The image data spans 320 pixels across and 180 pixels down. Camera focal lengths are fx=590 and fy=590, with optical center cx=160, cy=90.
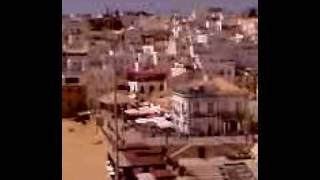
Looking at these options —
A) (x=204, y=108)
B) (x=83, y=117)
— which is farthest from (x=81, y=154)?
(x=204, y=108)

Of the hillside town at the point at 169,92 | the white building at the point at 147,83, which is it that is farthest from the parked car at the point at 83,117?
the white building at the point at 147,83

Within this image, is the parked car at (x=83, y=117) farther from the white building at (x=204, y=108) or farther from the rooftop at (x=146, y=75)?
the white building at (x=204, y=108)

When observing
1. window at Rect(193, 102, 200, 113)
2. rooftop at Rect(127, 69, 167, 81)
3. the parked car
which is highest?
rooftop at Rect(127, 69, 167, 81)

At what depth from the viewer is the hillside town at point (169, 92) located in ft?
6.90

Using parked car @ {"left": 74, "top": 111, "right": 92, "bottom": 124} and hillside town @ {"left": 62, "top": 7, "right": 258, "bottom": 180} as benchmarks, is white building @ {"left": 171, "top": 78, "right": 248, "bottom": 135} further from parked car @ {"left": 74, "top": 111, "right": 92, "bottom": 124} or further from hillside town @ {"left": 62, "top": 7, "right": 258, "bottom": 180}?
parked car @ {"left": 74, "top": 111, "right": 92, "bottom": 124}

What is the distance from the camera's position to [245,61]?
2152 millimetres

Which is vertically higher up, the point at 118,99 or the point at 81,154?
the point at 118,99

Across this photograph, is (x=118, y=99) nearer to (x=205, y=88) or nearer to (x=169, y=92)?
(x=169, y=92)

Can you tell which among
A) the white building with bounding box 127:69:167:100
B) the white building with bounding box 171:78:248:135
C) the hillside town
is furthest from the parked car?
the white building with bounding box 171:78:248:135

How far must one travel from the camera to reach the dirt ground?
208 centimetres

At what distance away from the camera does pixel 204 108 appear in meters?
2.14

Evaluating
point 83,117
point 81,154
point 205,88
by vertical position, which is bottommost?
point 81,154

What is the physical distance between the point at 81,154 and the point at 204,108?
18.6 inches
